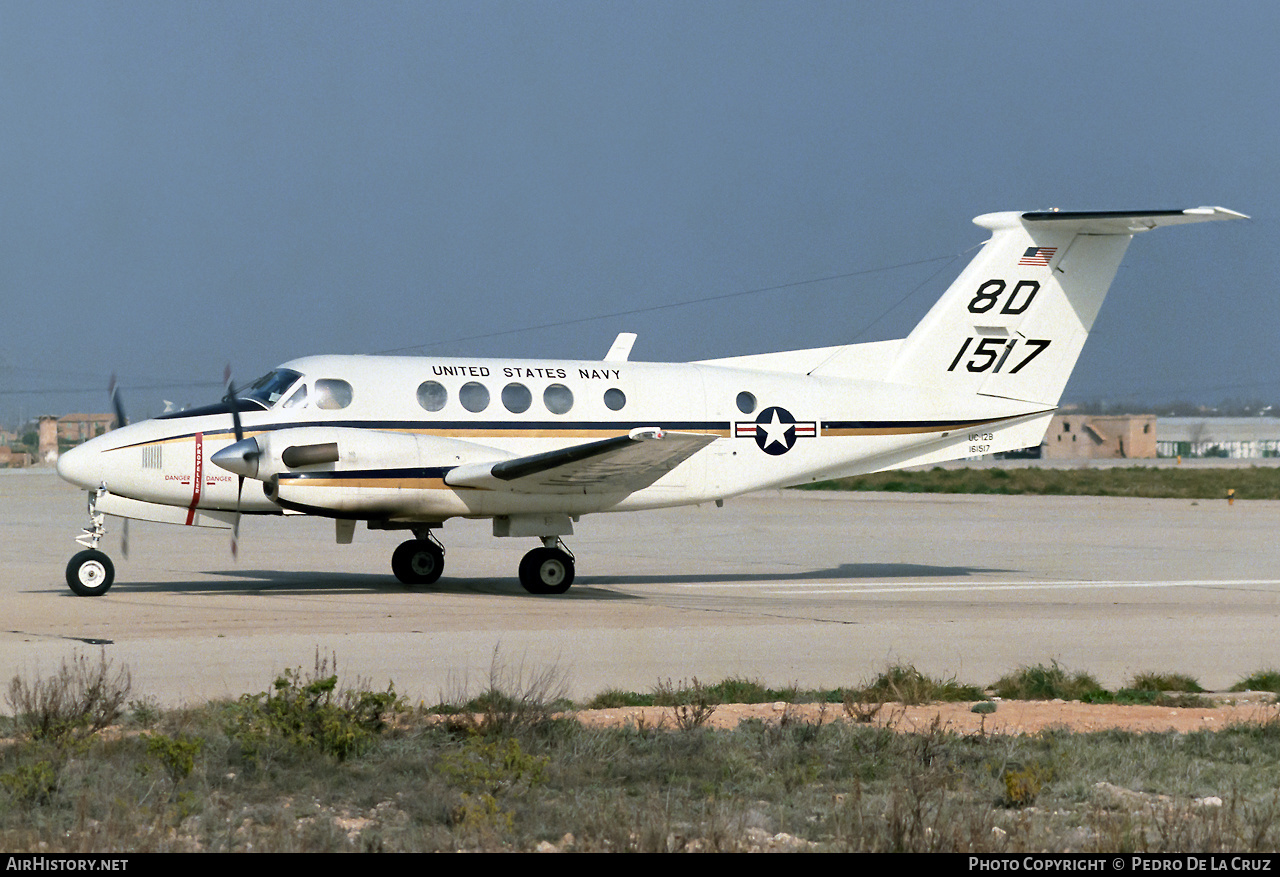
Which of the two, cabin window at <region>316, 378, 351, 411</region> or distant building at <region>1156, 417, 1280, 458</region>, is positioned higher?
distant building at <region>1156, 417, 1280, 458</region>

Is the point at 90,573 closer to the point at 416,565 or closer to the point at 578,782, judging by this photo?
the point at 416,565

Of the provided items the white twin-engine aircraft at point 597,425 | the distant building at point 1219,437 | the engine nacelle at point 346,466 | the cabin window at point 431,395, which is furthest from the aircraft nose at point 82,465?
the distant building at point 1219,437

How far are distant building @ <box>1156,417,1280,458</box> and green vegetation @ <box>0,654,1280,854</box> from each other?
146 metres

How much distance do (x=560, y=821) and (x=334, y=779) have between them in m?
1.48

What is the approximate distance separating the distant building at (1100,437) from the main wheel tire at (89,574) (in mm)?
125659

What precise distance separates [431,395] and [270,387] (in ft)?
7.03

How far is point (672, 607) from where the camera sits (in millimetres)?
16531

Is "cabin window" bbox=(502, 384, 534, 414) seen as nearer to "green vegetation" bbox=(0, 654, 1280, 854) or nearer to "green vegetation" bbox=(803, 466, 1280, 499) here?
"green vegetation" bbox=(0, 654, 1280, 854)

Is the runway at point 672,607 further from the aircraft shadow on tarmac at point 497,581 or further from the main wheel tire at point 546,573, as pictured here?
the main wheel tire at point 546,573

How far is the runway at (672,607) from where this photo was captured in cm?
1178

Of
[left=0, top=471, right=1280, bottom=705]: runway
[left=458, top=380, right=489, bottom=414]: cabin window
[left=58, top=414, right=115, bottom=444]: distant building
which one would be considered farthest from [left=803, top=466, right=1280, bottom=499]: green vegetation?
[left=458, top=380, right=489, bottom=414]: cabin window

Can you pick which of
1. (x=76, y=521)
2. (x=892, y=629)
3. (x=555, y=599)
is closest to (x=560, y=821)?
(x=892, y=629)

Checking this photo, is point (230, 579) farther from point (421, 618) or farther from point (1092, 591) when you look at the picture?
point (1092, 591)

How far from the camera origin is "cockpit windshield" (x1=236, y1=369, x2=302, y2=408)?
1762cm
